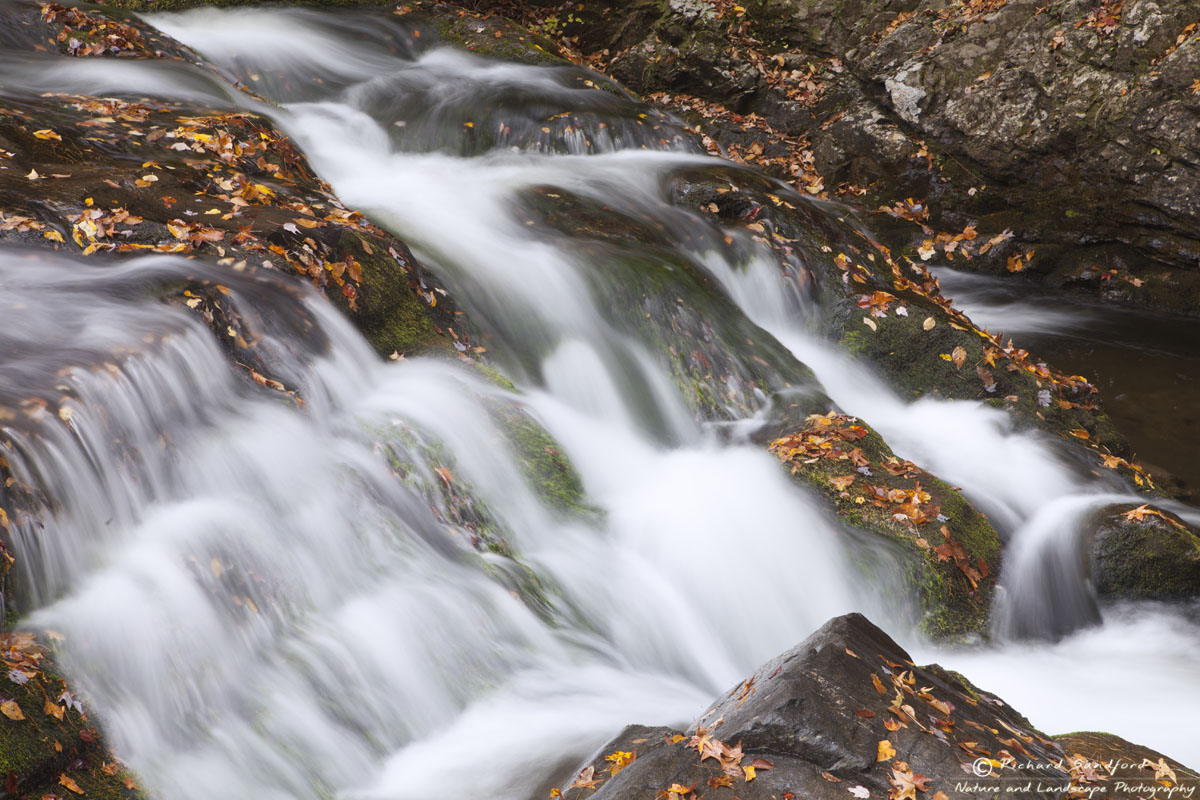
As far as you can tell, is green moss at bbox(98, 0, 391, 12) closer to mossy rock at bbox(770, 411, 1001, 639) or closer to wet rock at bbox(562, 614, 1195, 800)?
mossy rock at bbox(770, 411, 1001, 639)

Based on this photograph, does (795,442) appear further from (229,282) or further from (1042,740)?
(229,282)

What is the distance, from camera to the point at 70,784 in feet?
9.59

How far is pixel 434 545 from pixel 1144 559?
439 centimetres

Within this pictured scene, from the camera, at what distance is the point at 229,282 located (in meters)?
4.96

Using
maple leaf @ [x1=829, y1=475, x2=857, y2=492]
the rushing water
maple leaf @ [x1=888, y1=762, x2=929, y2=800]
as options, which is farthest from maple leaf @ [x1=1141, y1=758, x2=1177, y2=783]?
maple leaf @ [x1=829, y1=475, x2=857, y2=492]

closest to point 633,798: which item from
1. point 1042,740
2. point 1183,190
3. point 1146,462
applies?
point 1042,740

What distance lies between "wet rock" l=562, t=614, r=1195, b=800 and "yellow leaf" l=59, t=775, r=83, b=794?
164 cm

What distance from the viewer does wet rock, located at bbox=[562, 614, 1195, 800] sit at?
2.90 metres

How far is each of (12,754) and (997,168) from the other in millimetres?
10764

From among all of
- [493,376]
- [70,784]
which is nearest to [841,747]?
[70,784]

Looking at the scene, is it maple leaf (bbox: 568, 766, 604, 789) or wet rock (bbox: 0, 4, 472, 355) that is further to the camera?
wet rock (bbox: 0, 4, 472, 355)

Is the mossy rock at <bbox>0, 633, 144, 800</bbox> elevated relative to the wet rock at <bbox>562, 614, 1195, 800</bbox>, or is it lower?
lower

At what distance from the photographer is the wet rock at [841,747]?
290 cm

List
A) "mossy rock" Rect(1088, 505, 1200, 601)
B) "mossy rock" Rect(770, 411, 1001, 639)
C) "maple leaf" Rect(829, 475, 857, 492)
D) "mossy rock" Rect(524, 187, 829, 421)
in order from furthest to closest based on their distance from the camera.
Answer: "mossy rock" Rect(524, 187, 829, 421), "maple leaf" Rect(829, 475, 857, 492), "mossy rock" Rect(1088, 505, 1200, 601), "mossy rock" Rect(770, 411, 1001, 639)
